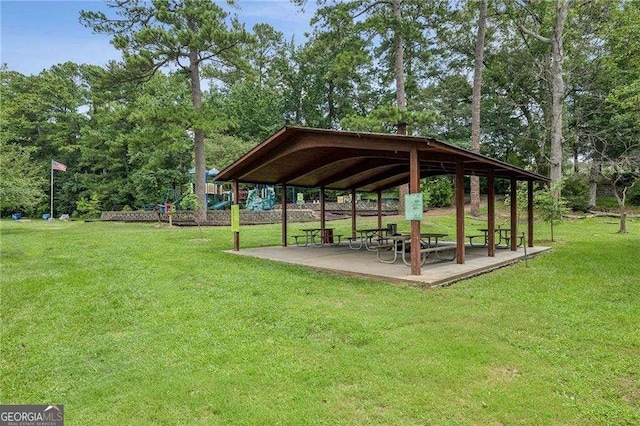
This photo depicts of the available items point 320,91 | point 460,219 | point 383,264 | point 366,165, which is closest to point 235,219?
point 366,165

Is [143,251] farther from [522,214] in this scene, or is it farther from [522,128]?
[522,128]

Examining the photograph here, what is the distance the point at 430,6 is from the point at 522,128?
1337cm

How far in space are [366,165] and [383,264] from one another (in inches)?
138

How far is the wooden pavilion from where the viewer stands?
6.89m

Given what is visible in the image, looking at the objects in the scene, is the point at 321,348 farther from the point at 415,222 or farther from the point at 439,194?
the point at 439,194

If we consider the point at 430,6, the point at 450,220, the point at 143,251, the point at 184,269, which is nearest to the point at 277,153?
the point at 184,269

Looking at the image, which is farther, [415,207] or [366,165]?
[366,165]

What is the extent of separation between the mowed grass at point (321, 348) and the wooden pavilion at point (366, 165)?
87.1 inches

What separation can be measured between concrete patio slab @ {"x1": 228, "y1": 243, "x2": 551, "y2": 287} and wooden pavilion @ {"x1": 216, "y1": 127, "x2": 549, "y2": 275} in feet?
1.25

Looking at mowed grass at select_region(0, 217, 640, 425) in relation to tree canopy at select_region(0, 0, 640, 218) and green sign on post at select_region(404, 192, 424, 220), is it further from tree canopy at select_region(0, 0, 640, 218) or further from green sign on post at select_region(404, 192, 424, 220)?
tree canopy at select_region(0, 0, 640, 218)

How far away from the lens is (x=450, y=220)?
19375 millimetres

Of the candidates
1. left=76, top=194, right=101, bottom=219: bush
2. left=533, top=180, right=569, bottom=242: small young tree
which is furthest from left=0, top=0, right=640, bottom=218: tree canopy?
left=533, top=180, right=569, bottom=242: small young tree

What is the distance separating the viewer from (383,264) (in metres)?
8.27

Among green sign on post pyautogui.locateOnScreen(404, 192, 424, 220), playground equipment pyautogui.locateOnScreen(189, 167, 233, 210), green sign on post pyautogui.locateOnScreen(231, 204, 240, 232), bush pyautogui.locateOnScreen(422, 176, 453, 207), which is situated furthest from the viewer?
bush pyautogui.locateOnScreen(422, 176, 453, 207)
